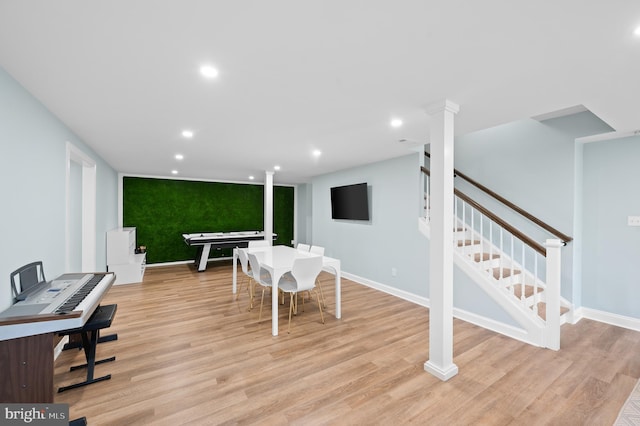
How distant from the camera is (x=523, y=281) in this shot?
2.89m

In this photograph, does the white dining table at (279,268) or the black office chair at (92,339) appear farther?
the white dining table at (279,268)

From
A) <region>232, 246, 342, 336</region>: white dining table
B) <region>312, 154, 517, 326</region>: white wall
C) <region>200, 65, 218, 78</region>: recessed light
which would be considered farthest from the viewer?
<region>312, 154, 517, 326</region>: white wall

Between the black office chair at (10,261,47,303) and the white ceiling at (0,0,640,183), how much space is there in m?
1.33

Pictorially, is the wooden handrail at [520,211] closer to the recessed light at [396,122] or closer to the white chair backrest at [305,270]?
the recessed light at [396,122]

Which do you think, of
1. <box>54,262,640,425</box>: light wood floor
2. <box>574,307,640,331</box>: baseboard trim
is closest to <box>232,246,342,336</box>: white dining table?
<box>54,262,640,425</box>: light wood floor

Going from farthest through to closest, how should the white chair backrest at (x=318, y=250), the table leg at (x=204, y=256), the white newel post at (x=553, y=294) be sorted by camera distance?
the table leg at (x=204, y=256)
the white chair backrest at (x=318, y=250)
the white newel post at (x=553, y=294)

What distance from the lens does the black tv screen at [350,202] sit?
505 cm

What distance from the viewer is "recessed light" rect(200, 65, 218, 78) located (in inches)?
68.4

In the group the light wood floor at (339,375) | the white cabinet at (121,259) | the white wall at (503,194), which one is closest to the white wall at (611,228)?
the white wall at (503,194)

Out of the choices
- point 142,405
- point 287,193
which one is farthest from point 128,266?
point 287,193

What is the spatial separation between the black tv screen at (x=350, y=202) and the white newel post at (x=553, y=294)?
107 inches

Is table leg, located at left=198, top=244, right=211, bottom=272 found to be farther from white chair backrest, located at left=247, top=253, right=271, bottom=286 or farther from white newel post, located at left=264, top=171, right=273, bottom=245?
Result: white chair backrest, located at left=247, top=253, right=271, bottom=286

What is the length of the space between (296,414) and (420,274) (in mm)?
2828

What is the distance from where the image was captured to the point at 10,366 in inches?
58.0
